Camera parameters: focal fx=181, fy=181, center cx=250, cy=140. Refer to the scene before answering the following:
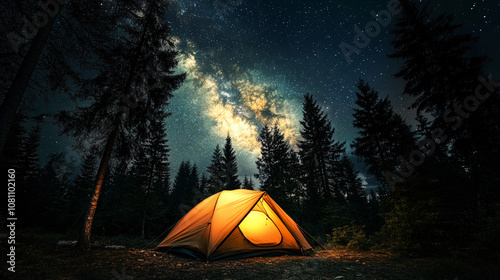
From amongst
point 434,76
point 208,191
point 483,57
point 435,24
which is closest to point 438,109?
point 434,76

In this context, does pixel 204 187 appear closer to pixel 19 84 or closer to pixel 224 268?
pixel 224 268

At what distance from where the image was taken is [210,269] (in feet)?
15.6

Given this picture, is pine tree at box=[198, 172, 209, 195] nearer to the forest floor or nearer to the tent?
the tent

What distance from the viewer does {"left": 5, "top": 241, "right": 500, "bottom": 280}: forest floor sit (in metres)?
3.86

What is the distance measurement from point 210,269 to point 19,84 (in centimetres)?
644

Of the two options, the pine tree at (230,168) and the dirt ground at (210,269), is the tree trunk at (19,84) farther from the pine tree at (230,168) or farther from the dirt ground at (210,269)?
the pine tree at (230,168)

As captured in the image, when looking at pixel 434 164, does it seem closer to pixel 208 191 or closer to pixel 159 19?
pixel 159 19

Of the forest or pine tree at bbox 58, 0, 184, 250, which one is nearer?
the forest

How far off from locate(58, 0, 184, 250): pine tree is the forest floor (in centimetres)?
247

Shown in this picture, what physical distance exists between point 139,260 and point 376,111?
2002 cm

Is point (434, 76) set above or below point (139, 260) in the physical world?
above

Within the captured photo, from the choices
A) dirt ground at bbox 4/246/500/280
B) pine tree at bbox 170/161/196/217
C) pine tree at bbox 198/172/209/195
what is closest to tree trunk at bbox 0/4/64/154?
dirt ground at bbox 4/246/500/280

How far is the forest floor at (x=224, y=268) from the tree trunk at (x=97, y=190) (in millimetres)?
617

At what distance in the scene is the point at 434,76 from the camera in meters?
10.6
